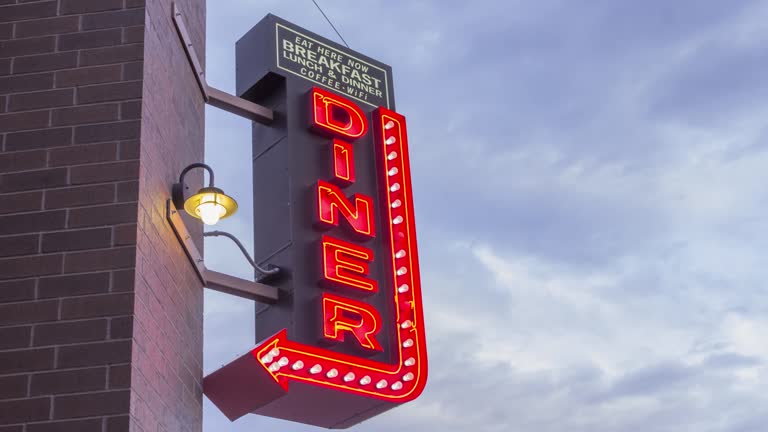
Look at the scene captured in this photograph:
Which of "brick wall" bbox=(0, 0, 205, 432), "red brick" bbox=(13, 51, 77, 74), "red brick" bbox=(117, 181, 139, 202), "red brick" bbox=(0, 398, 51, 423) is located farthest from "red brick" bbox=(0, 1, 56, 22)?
"red brick" bbox=(0, 398, 51, 423)

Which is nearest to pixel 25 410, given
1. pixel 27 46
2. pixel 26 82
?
pixel 26 82

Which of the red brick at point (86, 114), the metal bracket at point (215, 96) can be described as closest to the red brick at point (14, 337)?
the red brick at point (86, 114)

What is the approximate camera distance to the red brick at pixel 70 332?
757cm

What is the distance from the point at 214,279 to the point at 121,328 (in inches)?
117

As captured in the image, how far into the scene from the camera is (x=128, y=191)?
8.19m

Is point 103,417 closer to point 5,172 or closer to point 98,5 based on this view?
point 5,172

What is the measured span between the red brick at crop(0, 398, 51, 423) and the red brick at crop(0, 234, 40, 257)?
114 centimetres

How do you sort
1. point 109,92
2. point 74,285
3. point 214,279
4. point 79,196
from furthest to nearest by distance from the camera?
point 214,279 < point 109,92 < point 79,196 < point 74,285

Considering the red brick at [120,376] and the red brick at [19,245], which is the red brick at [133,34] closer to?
the red brick at [19,245]

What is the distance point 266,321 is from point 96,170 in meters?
3.65

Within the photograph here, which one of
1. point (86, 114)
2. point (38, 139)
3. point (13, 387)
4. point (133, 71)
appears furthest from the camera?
point (133, 71)

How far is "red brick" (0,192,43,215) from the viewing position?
813cm

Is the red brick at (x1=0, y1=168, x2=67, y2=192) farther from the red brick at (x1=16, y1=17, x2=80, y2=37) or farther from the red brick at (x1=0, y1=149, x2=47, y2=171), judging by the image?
the red brick at (x1=16, y1=17, x2=80, y2=37)

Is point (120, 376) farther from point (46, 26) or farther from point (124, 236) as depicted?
point (46, 26)
